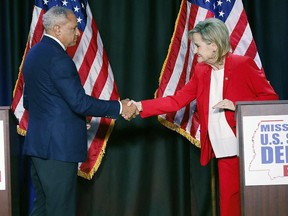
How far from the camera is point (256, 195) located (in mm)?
2814

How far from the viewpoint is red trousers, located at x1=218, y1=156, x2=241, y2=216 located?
10.3ft

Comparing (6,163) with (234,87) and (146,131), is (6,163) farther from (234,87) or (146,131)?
(146,131)

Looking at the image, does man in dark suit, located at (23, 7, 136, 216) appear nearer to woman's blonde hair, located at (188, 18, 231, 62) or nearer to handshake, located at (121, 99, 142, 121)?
handshake, located at (121, 99, 142, 121)

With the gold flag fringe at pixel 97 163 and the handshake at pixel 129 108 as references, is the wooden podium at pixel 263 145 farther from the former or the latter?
the gold flag fringe at pixel 97 163

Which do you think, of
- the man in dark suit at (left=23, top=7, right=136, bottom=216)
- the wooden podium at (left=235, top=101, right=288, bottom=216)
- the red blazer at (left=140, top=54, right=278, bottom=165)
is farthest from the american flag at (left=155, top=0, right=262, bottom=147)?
the wooden podium at (left=235, top=101, right=288, bottom=216)

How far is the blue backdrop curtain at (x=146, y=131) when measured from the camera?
428 centimetres

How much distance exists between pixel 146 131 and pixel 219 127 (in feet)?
4.02

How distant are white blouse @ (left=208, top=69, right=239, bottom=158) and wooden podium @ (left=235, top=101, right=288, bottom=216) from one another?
0.31 m

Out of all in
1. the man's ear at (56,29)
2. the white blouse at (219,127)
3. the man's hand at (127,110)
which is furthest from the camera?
the man's hand at (127,110)

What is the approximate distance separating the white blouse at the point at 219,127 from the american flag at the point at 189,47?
0.78 metres

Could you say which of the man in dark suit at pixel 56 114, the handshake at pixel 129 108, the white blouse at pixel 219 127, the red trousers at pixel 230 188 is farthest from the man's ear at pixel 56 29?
the red trousers at pixel 230 188

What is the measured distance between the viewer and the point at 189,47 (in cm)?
400

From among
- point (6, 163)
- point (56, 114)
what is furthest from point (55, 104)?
point (6, 163)

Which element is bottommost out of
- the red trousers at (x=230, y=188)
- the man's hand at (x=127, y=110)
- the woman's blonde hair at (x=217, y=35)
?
the red trousers at (x=230, y=188)
